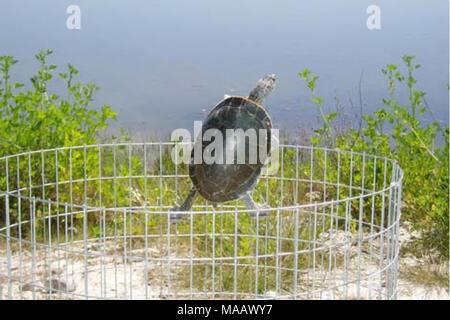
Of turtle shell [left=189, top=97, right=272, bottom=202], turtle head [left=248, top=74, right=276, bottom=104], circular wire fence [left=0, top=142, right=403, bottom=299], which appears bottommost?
circular wire fence [left=0, top=142, right=403, bottom=299]

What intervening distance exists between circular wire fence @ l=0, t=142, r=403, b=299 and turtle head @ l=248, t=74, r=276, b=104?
476 millimetres

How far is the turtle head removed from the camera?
4086mm

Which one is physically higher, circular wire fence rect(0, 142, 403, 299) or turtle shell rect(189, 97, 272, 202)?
turtle shell rect(189, 97, 272, 202)

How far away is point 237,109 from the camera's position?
4027 millimetres

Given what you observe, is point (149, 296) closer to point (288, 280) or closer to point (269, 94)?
point (288, 280)

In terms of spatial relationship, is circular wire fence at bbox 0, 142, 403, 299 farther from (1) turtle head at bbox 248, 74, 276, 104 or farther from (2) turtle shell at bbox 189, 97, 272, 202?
(1) turtle head at bbox 248, 74, 276, 104

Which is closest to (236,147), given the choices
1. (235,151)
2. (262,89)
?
(235,151)

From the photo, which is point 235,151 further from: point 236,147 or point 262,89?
point 262,89

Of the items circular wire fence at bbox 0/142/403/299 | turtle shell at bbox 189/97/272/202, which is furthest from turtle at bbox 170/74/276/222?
circular wire fence at bbox 0/142/403/299

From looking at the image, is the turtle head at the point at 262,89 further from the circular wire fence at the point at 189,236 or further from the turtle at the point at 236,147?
the circular wire fence at the point at 189,236

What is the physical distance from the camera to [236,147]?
4.02m

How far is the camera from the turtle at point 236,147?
13.1 ft

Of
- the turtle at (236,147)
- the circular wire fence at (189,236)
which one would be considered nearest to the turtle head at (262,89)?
the turtle at (236,147)
